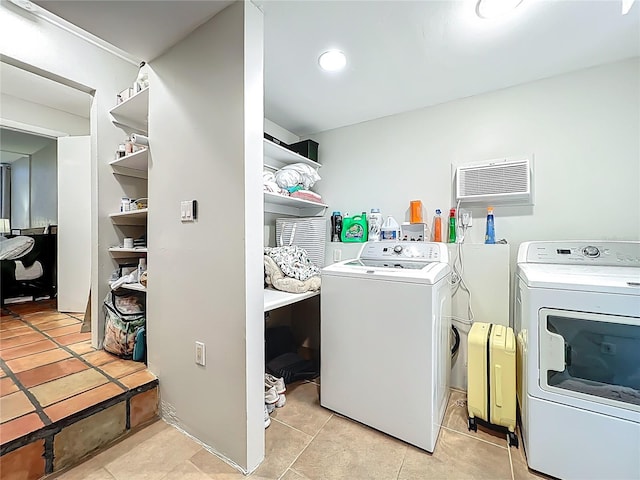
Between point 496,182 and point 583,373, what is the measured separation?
120cm

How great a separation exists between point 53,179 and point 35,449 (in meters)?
4.63

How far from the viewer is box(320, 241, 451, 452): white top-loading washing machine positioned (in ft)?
4.49

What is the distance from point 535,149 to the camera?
1.83 m

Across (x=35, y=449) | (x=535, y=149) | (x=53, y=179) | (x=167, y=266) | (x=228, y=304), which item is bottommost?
(x=35, y=449)

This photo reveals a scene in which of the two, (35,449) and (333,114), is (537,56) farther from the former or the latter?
(35,449)

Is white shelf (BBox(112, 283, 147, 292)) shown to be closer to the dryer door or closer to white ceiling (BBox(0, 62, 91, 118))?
white ceiling (BBox(0, 62, 91, 118))

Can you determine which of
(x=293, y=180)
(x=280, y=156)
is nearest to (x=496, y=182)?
(x=293, y=180)

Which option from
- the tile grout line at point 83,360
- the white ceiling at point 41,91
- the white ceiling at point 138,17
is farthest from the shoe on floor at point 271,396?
the white ceiling at point 41,91

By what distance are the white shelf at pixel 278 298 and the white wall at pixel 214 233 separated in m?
0.14

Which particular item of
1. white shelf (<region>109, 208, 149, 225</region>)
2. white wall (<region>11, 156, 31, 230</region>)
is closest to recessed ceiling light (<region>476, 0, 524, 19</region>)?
white shelf (<region>109, 208, 149, 225</region>)

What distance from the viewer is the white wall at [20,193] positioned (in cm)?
452

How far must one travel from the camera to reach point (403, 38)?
1.47 metres

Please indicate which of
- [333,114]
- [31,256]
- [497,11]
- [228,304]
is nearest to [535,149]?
[497,11]

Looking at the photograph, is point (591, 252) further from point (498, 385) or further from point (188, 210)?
point (188, 210)
